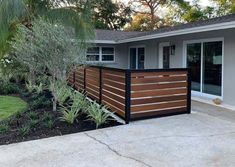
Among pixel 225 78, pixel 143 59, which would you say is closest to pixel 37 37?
pixel 225 78

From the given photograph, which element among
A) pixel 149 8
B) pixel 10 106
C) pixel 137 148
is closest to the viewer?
pixel 137 148

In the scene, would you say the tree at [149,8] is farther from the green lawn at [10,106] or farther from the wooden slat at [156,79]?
the wooden slat at [156,79]

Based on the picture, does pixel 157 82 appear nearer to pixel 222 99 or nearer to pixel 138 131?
pixel 138 131

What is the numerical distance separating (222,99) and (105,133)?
5280 mm

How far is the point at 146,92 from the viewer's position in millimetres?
7270

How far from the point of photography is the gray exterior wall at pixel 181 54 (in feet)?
31.2

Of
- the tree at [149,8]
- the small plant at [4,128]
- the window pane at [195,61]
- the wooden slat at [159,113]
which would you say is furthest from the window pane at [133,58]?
the tree at [149,8]

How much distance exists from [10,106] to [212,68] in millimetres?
6949

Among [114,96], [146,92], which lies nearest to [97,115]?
[114,96]

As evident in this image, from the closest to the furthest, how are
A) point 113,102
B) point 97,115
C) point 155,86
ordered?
point 97,115
point 155,86
point 113,102

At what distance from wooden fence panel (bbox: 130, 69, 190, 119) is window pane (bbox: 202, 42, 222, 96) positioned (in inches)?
110

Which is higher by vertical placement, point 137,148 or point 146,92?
point 146,92

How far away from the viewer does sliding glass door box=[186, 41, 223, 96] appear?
10.2 m

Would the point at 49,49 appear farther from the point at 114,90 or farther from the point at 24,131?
the point at 24,131
